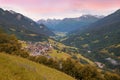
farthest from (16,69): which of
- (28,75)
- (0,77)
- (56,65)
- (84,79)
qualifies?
(56,65)

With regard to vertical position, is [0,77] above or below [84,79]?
above

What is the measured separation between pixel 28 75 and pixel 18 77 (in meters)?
2.38

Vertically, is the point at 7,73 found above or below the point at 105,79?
above

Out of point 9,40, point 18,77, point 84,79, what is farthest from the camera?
point 9,40

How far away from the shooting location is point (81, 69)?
10031cm

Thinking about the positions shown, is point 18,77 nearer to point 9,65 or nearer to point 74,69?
point 9,65

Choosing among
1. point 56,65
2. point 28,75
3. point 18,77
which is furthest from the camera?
point 56,65

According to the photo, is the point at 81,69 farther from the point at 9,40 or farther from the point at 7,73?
the point at 7,73

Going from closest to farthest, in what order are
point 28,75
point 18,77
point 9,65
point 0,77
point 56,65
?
1. point 0,77
2. point 18,77
3. point 28,75
4. point 9,65
5. point 56,65

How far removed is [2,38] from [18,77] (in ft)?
293

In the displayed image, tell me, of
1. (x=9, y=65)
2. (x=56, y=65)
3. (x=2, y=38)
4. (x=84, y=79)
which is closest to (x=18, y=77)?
(x=9, y=65)

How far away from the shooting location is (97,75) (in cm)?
10006

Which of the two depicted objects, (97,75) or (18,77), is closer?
(18,77)

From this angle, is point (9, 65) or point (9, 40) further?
point (9, 40)
